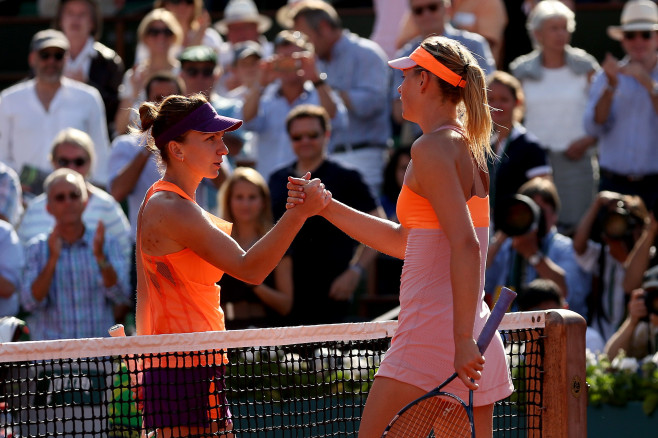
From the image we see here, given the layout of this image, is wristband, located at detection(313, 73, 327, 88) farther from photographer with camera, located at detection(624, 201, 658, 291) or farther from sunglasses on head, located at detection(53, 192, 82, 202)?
photographer with camera, located at detection(624, 201, 658, 291)

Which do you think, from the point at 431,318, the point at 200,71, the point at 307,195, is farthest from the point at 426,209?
the point at 200,71

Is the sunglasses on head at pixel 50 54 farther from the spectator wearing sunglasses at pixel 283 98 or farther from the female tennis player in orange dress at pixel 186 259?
the female tennis player in orange dress at pixel 186 259

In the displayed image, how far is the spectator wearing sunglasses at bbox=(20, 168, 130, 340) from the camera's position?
744 cm

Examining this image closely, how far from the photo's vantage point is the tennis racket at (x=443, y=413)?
3.58 meters

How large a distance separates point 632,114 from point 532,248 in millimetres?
1789

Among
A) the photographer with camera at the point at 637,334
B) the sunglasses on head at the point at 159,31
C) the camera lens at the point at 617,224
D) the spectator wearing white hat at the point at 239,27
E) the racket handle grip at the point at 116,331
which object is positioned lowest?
the racket handle grip at the point at 116,331

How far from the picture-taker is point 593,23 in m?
11.2

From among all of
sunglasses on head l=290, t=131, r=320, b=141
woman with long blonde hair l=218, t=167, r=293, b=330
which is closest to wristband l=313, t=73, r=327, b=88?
sunglasses on head l=290, t=131, r=320, b=141

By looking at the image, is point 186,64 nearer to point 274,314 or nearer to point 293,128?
point 293,128

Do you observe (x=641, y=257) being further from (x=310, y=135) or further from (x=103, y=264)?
(x=103, y=264)

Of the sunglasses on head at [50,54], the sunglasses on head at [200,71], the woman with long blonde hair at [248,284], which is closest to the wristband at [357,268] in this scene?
the woman with long blonde hair at [248,284]

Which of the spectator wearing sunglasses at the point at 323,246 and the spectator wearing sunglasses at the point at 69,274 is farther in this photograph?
the spectator wearing sunglasses at the point at 323,246

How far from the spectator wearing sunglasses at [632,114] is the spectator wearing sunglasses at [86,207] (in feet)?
12.2

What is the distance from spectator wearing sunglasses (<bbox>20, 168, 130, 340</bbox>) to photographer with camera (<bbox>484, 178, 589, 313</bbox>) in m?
2.56
